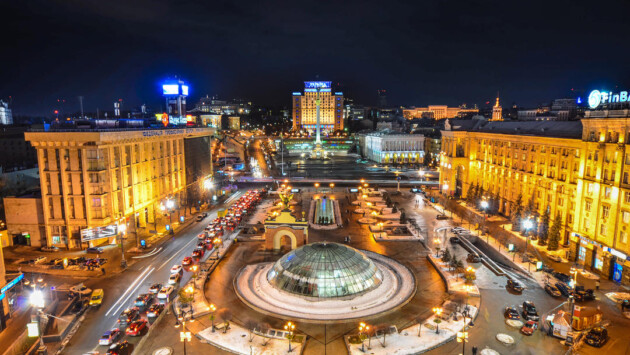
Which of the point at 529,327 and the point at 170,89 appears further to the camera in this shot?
the point at 170,89

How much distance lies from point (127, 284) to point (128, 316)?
10.1 meters

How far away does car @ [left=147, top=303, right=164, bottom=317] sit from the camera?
1512 inches

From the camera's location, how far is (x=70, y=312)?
38.6m

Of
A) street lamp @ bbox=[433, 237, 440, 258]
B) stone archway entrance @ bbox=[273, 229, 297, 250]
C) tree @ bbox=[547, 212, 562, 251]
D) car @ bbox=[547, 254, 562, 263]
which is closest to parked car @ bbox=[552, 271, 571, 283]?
car @ bbox=[547, 254, 562, 263]

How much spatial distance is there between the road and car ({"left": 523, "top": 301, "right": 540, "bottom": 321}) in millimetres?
36808

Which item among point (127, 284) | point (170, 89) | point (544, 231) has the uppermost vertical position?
point (170, 89)

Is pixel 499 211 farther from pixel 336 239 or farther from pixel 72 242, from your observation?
pixel 72 242

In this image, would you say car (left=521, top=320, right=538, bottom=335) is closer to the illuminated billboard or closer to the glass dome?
the glass dome

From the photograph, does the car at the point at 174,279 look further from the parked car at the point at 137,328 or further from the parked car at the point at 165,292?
the parked car at the point at 137,328

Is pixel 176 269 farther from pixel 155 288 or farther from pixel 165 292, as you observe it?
pixel 165 292

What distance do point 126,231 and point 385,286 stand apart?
45.3 metres

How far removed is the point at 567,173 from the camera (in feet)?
206

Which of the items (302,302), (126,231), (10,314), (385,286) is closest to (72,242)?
(126,231)

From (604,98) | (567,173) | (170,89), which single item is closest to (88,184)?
(170,89)
